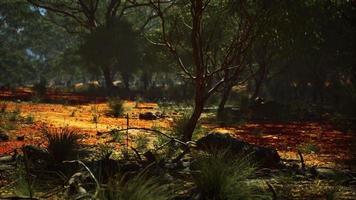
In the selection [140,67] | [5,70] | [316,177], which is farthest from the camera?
[5,70]

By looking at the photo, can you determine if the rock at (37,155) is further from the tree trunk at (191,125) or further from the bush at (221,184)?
the tree trunk at (191,125)

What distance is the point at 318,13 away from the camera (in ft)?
81.5

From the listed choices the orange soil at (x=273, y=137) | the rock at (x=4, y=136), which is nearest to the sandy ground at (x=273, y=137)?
the orange soil at (x=273, y=137)

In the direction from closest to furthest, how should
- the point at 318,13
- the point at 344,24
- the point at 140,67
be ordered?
1. the point at 318,13
2. the point at 344,24
3. the point at 140,67

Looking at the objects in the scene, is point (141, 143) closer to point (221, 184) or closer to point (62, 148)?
point (62, 148)

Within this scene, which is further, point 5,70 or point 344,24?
point 5,70

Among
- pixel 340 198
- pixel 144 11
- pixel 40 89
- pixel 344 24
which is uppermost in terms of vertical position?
pixel 144 11

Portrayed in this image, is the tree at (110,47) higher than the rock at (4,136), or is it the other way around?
the tree at (110,47)

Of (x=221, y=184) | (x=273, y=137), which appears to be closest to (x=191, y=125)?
(x=221, y=184)

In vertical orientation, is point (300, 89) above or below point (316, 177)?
above

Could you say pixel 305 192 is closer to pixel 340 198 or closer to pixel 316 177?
pixel 340 198

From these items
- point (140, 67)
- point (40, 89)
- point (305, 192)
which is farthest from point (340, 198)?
point (140, 67)

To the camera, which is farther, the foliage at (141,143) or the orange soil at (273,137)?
the orange soil at (273,137)

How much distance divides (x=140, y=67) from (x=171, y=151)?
37.8 meters
